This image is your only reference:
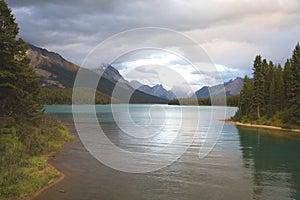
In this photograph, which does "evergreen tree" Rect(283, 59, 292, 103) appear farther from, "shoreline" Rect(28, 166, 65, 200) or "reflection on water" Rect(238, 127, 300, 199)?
"shoreline" Rect(28, 166, 65, 200)

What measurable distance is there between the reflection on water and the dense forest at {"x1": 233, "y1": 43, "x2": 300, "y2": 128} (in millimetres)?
26031

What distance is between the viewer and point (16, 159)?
28656 mm

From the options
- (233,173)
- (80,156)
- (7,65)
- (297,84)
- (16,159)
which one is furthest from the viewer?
(297,84)

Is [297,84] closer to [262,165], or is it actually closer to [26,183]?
[262,165]

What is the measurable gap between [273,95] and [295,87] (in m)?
11.8

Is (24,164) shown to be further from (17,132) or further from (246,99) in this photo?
Result: (246,99)

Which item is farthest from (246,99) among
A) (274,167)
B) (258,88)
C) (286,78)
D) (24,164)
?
(24,164)

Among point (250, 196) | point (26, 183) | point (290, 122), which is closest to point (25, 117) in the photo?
point (26, 183)

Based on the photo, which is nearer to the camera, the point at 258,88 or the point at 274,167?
the point at 274,167

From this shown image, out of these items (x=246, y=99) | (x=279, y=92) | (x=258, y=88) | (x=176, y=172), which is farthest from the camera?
(x=246, y=99)

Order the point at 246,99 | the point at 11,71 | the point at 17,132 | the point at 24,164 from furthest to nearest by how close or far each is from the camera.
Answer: the point at 246,99 < the point at 17,132 < the point at 11,71 < the point at 24,164

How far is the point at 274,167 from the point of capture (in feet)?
117

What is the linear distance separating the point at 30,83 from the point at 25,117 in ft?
16.5

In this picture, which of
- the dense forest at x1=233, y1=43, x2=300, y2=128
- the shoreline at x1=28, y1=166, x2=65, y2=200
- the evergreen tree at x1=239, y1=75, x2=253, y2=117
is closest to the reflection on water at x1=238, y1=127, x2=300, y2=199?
the shoreline at x1=28, y1=166, x2=65, y2=200
